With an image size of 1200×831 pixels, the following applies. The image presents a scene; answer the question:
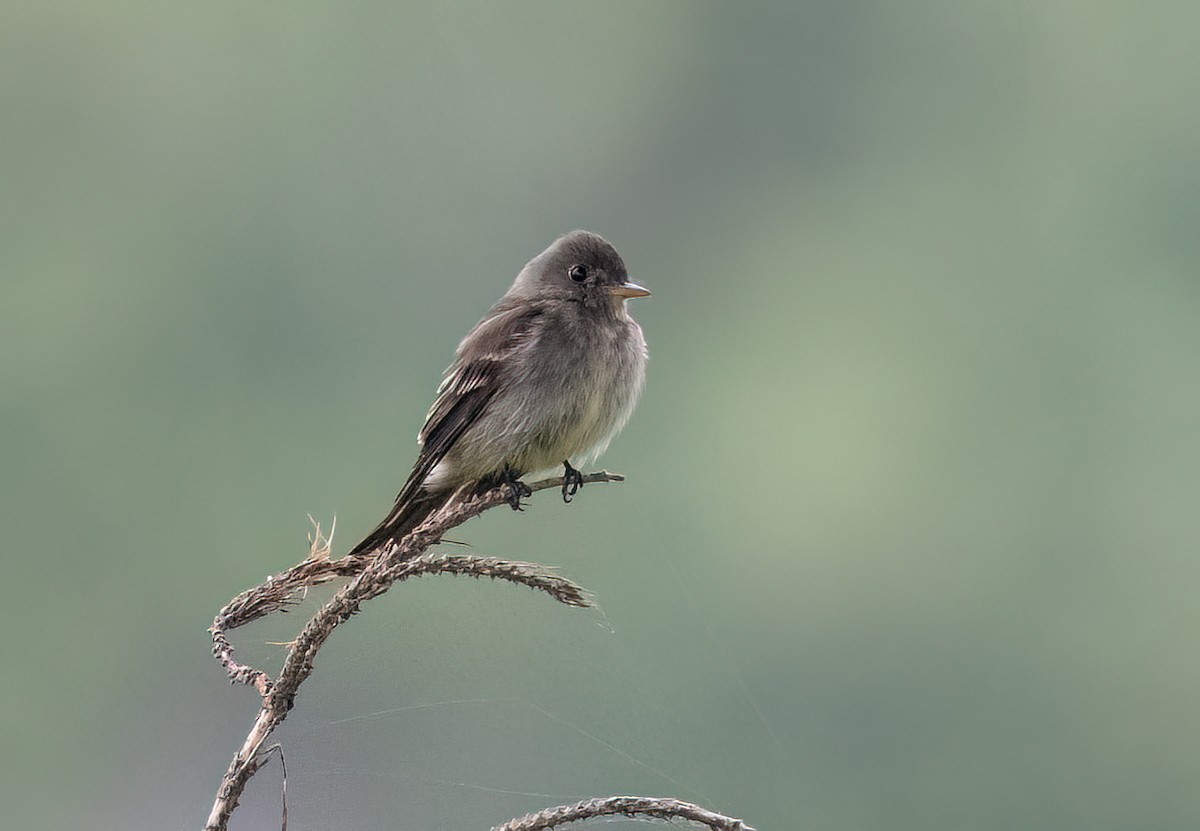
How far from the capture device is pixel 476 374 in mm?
4164

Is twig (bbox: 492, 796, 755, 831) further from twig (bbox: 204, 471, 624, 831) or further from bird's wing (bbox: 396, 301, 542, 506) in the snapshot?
bird's wing (bbox: 396, 301, 542, 506)

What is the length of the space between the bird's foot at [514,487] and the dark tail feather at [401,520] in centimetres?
18

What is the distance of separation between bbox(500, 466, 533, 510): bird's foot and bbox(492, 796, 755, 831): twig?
1.05 meters

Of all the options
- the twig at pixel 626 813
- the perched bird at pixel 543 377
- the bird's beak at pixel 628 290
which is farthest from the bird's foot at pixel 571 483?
the twig at pixel 626 813

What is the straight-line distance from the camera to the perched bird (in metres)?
3.86

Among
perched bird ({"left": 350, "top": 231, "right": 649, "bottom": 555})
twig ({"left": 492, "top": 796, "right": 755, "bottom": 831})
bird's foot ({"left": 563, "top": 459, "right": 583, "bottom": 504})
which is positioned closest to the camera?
twig ({"left": 492, "top": 796, "right": 755, "bottom": 831})

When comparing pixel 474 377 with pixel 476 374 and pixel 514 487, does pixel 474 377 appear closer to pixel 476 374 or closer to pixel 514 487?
pixel 476 374

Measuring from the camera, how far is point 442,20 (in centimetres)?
5975

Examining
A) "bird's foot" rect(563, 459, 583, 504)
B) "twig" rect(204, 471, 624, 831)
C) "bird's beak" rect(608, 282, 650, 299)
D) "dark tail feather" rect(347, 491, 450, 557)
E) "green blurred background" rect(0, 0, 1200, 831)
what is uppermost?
"green blurred background" rect(0, 0, 1200, 831)

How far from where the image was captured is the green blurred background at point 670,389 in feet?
7.10

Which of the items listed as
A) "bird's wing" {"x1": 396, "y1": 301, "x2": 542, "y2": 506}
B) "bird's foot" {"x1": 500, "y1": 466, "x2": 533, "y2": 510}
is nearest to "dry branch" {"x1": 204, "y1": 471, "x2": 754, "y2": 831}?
"bird's foot" {"x1": 500, "y1": 466, "x2": 533, "y2": 510}

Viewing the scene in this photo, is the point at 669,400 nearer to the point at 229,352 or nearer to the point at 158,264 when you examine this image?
the point at 229,352

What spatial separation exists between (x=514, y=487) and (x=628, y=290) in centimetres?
126

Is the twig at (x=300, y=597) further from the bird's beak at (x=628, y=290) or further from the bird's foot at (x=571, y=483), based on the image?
the bird's beak at (x=628, y=290)
